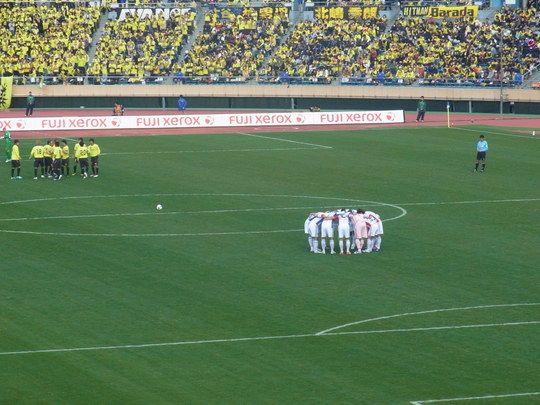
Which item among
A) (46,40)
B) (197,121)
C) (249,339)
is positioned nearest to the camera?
(249,339)

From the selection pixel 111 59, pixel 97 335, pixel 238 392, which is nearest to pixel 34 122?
pixel 111 59

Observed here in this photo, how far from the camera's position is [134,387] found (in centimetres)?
2073

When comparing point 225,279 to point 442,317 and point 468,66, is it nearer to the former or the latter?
point 442,317

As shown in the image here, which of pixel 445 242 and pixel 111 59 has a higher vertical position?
pixel 111 59

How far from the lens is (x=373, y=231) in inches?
1282

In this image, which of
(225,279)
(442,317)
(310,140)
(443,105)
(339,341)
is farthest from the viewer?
(443,105)

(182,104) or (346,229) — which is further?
(182,104)

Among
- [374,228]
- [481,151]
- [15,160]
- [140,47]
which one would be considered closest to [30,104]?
[140,47]

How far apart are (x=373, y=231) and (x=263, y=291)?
5424mm

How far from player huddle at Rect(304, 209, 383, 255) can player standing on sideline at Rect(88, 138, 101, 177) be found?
17.2 m

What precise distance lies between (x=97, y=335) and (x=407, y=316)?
689 centimetres

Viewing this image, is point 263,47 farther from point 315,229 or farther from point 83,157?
point 315,229

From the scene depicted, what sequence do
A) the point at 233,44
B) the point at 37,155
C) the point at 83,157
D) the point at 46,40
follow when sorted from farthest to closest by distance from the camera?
the point at 233,44 → the point at 46,40 → the point at 83,157 → the point at 37,155

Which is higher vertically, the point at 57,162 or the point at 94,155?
the point at 94,155
